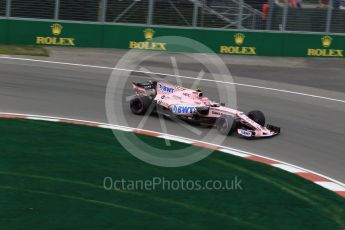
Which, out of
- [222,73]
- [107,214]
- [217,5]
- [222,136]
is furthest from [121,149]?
[217,5]

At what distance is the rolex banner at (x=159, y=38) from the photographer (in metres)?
25.4

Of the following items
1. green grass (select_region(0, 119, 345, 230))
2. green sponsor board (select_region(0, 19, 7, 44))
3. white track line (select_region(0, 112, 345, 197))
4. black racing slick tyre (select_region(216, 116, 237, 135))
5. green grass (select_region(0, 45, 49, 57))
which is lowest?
green grass (select_region(0, 119, 345, 230))

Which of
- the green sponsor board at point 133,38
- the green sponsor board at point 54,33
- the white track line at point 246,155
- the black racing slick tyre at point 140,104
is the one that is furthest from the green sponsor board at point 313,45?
the white track line at point 246,155

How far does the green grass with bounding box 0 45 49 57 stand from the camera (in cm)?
2379

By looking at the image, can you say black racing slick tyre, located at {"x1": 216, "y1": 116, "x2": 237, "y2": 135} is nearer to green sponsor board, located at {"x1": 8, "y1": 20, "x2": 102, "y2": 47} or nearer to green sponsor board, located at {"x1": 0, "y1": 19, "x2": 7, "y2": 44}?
green sponsor board, located at {"x1": 8, "y1": 20, "x2": 102, "y2": 47}

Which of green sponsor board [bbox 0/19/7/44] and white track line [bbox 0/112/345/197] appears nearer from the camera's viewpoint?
white track line [bbox 0/112/345/197]

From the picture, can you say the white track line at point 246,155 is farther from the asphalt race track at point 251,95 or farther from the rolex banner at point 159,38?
the rolex banner at point 159,38

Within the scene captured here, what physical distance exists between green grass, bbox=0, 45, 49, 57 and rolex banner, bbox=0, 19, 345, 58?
46 centimetres

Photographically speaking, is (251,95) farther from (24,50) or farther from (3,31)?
(3,31)

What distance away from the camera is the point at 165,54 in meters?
25.4

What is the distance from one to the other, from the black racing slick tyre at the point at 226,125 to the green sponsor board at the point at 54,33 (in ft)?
36.5

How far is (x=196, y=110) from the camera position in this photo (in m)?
15.8

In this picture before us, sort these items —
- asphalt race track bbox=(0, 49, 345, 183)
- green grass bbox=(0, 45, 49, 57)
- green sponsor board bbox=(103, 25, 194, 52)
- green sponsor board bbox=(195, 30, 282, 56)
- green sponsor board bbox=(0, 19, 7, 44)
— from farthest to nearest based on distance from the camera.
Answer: green sponsor board bbox=(195, 30, 282, 56)
green sponsor board bbox=(103, 25, 194, 52)
green sponsor board bbox=(0, 19, 7, 44)
green grass bbox=(0, 45, 49, 57)
asphalt race track bbox=(0, 49, 345, 183)

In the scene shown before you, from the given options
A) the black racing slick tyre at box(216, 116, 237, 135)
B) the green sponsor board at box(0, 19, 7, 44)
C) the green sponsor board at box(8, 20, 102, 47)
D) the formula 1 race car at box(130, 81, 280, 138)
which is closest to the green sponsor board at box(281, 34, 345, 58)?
the green sponsor board at box(8, 20, 102, 47)
